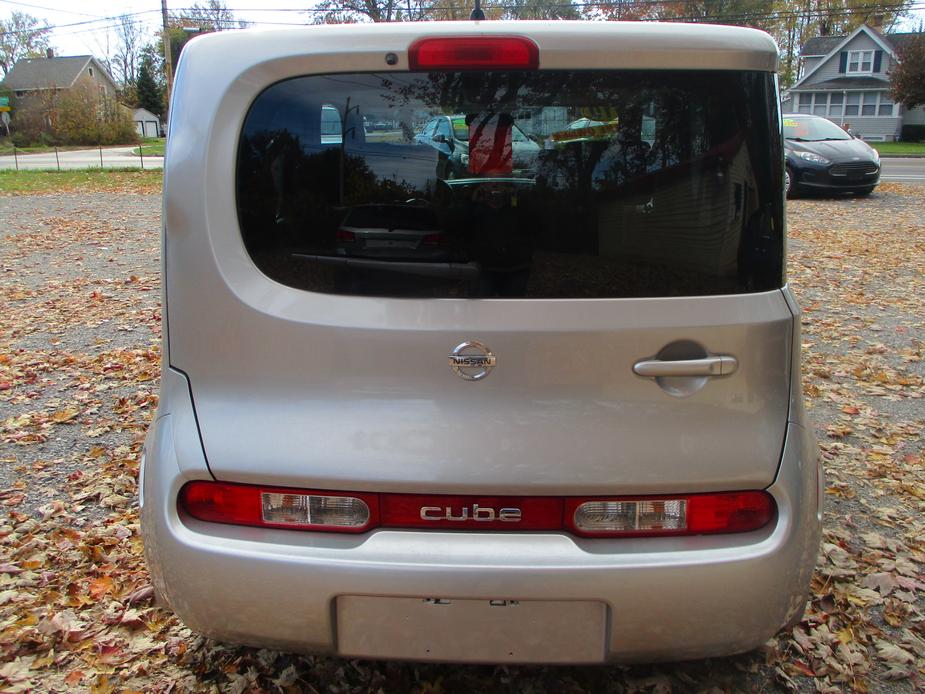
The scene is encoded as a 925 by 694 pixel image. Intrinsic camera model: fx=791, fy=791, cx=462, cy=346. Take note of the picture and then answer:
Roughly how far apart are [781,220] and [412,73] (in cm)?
103

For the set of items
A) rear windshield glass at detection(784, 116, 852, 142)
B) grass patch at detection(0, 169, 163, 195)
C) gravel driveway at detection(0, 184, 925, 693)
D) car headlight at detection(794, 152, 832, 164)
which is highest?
rear windshield glass at detection(784, 116, 852, 142)

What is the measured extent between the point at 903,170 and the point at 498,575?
1014 inches

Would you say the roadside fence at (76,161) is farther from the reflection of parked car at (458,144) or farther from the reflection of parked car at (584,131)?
the reflection of parked car at (584,131)

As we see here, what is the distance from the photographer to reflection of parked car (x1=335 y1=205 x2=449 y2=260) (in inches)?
78.9

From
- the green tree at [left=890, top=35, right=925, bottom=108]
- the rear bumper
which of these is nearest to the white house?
the green tree at [left=890, top=35, right=925, bottom=108]

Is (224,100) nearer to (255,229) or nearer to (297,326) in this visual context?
(255,229)

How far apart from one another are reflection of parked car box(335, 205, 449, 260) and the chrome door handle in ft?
1.90

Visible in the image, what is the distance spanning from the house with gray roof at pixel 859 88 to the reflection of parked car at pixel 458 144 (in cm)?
5311

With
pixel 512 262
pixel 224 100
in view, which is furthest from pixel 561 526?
pixel 224 100

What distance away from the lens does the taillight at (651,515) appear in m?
2.03

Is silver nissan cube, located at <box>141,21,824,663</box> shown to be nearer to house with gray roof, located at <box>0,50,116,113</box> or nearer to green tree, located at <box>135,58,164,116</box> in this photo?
green tree, located at <box>135,58,164,116</box>

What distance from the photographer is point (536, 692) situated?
256 centimetres

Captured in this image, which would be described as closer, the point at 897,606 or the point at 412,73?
the point at 412,73

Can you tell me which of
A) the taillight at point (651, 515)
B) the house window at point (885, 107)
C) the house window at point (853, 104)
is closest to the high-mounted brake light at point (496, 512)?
the taillight at point (651, 515)
